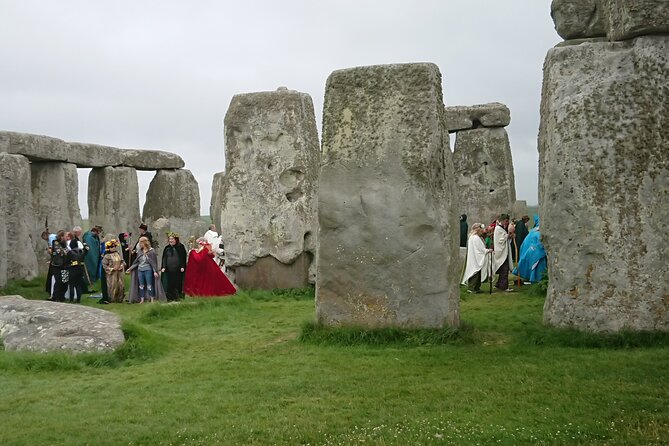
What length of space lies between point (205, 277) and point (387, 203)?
274 inches

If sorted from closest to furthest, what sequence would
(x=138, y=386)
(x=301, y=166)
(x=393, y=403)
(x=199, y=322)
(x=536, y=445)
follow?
(x=536, y=445) < (x=393, y=403) < (x=138, y=386) < (x=199, y=322) < (x=301, y=166)

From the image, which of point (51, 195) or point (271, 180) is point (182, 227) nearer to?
point (51, 195)

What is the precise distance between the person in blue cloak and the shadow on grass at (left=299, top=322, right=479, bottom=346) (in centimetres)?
575

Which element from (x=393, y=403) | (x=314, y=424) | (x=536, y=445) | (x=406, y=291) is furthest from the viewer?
(x=406, y=291)

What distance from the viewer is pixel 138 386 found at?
7145 mm

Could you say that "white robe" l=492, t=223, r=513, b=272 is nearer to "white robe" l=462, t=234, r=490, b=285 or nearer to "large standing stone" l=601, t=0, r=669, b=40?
"white robe" l=462, t=234, r=490, b=285

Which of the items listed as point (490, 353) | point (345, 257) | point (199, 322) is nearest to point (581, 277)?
point (490, 353)

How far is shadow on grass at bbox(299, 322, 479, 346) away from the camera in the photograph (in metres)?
8.30

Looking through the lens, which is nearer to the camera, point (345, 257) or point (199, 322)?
point (345, 257)

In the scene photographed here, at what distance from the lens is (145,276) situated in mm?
14578

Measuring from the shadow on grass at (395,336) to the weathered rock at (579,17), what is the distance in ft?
11.8

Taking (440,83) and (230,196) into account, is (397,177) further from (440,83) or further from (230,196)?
(230,196)

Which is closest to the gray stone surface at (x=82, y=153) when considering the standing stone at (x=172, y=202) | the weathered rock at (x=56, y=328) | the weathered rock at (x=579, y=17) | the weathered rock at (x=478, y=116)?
the standing stone at (x=172, y=202)

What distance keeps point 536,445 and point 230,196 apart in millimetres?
10206
